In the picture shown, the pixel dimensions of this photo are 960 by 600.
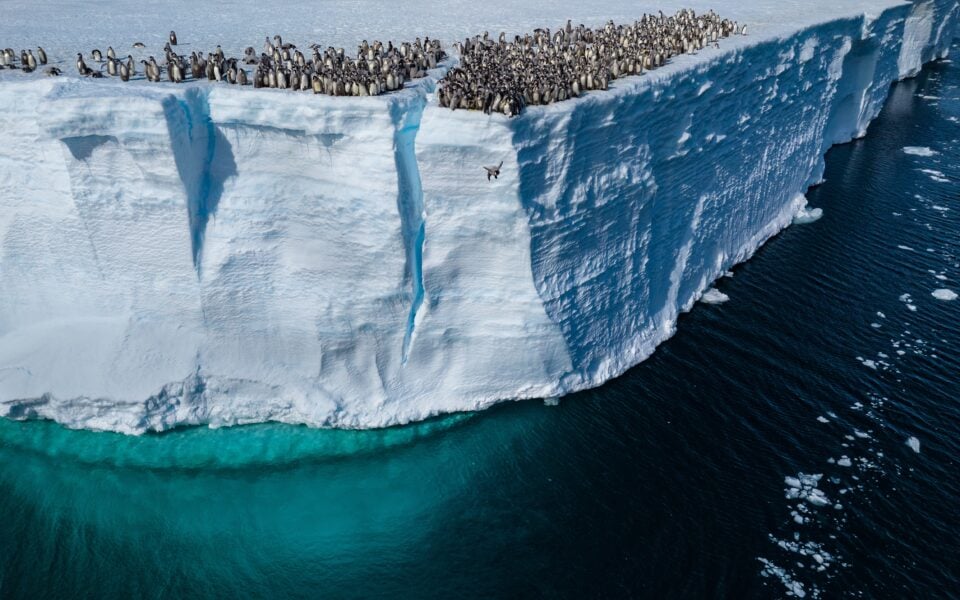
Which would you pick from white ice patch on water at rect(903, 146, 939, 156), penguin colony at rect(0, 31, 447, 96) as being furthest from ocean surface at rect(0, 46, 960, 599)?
white ice patch on water at rect(903, 146, 939, 156)

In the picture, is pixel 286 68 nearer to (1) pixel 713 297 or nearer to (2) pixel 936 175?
(1) pixel 713 297

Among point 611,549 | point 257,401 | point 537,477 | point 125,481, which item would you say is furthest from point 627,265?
point 125,481

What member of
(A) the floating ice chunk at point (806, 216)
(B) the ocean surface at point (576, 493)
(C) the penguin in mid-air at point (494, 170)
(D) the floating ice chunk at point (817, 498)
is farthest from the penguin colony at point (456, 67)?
(D) the floating ice chunk at point (817, 498)

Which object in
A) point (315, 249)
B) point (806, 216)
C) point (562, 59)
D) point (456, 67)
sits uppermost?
point (562, 59)

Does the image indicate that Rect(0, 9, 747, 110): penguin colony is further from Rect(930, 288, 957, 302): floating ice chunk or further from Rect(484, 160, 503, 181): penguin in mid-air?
Rect(930, 288, 957, 302): floating ice chunk

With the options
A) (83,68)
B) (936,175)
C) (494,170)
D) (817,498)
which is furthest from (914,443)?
(83,68)

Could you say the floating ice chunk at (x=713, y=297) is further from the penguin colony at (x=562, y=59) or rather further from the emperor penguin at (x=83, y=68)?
the emperor penguin at (x=83, y=68)

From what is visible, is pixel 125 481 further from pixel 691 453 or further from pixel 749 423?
pixel 749 423
